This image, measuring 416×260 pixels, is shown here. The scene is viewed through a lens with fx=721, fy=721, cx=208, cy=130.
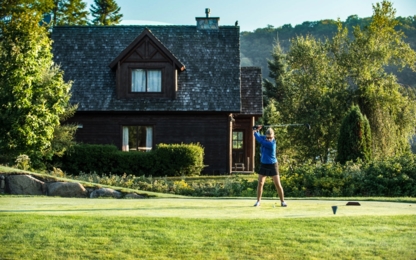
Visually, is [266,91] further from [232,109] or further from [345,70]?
[232,109]

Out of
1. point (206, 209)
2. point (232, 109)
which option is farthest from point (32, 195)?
point (232, 109)

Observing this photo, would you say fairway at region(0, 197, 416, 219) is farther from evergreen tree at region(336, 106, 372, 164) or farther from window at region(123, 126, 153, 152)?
window at region(123, 126, 153, 152)

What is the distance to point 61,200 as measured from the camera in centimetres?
1784

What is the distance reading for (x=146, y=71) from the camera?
118 ft

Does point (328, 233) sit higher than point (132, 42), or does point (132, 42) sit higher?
point (132, 42)

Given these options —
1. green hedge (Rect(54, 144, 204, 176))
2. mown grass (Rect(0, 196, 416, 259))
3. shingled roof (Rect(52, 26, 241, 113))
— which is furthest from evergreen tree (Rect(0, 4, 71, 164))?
mown grass (Rect(0, 196, 416, 259))

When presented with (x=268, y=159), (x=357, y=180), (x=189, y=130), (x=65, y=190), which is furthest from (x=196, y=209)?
(x=189, y=130)

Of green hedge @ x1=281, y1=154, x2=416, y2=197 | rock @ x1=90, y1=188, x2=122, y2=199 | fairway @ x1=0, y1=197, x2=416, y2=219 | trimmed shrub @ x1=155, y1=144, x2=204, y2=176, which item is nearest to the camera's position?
fairway @ x1=0, y1=197, x2=416, y2=219

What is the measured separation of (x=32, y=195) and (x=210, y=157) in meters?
16.9

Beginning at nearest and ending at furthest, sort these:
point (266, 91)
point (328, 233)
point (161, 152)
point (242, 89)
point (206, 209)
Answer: point (328, 233) < point (206, 209) < point (161, 152) < point (242, 89) < point (266, 91)

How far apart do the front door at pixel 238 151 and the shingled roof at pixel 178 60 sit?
15.1 feet

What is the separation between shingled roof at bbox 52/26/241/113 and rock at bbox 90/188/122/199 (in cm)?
1514

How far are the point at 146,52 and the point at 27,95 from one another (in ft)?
26.7

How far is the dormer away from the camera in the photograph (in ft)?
116
